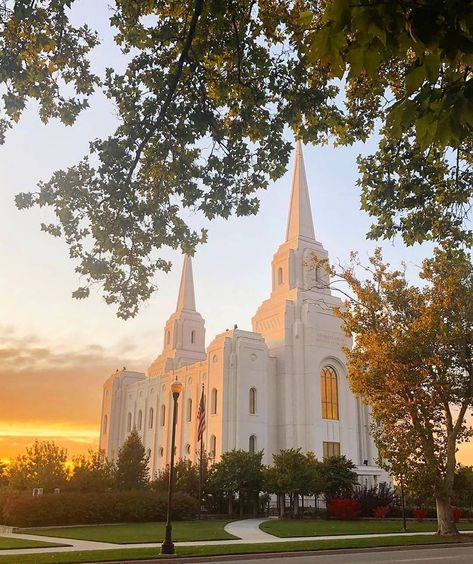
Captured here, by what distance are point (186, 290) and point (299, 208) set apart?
17.7 meters

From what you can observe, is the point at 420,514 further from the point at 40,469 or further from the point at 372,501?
the point at 40,469

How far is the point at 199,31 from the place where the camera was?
9.49 m

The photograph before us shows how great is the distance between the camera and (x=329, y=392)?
53312mm

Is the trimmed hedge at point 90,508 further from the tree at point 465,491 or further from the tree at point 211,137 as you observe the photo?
the tree at point 211,137

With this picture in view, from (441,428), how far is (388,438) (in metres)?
2.32

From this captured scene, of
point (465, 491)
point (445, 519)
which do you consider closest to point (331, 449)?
point (465, 491)

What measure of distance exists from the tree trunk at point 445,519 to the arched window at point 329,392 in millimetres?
28605

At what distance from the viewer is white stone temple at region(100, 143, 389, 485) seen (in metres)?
50.2

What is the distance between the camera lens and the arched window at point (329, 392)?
172 ft

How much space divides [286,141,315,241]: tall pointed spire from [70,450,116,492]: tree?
95.8ft

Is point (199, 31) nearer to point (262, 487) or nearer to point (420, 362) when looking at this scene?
point (420, 362)

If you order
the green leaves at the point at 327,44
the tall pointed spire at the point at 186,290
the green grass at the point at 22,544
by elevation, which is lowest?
the green grass at the point at 22,544

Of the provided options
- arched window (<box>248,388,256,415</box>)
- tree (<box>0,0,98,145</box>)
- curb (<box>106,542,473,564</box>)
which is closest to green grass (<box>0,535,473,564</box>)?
curb (<box>106,542,473,564</box>)

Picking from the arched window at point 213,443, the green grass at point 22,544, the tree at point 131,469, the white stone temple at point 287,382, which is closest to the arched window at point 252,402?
the white stone temple at point 287,382
